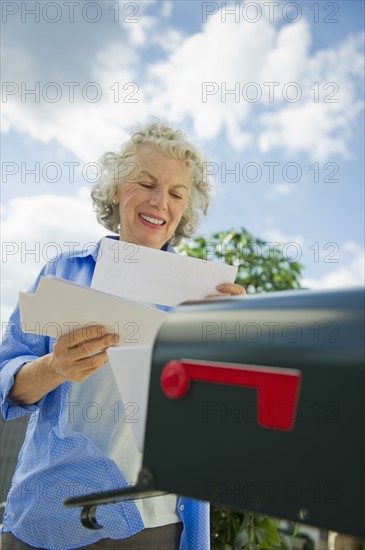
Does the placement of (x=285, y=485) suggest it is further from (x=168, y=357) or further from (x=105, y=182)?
(x=105, y=182)

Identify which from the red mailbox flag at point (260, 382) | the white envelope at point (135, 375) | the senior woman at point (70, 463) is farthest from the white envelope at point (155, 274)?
the red mailbox flag at point (260, 382)

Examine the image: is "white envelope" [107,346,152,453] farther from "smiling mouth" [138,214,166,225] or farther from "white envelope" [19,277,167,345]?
"smiling mouth" [138,214,166,225]

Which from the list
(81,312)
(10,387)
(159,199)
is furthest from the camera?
(159,199)

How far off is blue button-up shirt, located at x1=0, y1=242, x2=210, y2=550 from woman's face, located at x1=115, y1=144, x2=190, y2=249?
0.46m

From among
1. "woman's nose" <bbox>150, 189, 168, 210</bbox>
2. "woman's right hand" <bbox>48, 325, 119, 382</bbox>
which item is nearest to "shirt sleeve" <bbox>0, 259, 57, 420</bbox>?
"woman's right hand" <bbox>48, 325, 119, 382</bbox>

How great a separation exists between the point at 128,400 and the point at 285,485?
30cm

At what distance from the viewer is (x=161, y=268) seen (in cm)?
126

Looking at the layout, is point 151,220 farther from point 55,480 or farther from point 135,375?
point 135,375

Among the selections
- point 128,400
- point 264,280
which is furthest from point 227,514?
point 128,400

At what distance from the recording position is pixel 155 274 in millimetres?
1263

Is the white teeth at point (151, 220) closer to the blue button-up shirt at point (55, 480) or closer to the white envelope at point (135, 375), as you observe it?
the blue button-up shirt at point (55, 480)

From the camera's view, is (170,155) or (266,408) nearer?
(266,408)

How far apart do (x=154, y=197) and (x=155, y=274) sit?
611 mm

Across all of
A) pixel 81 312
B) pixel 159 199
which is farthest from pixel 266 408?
pixel 159 199
